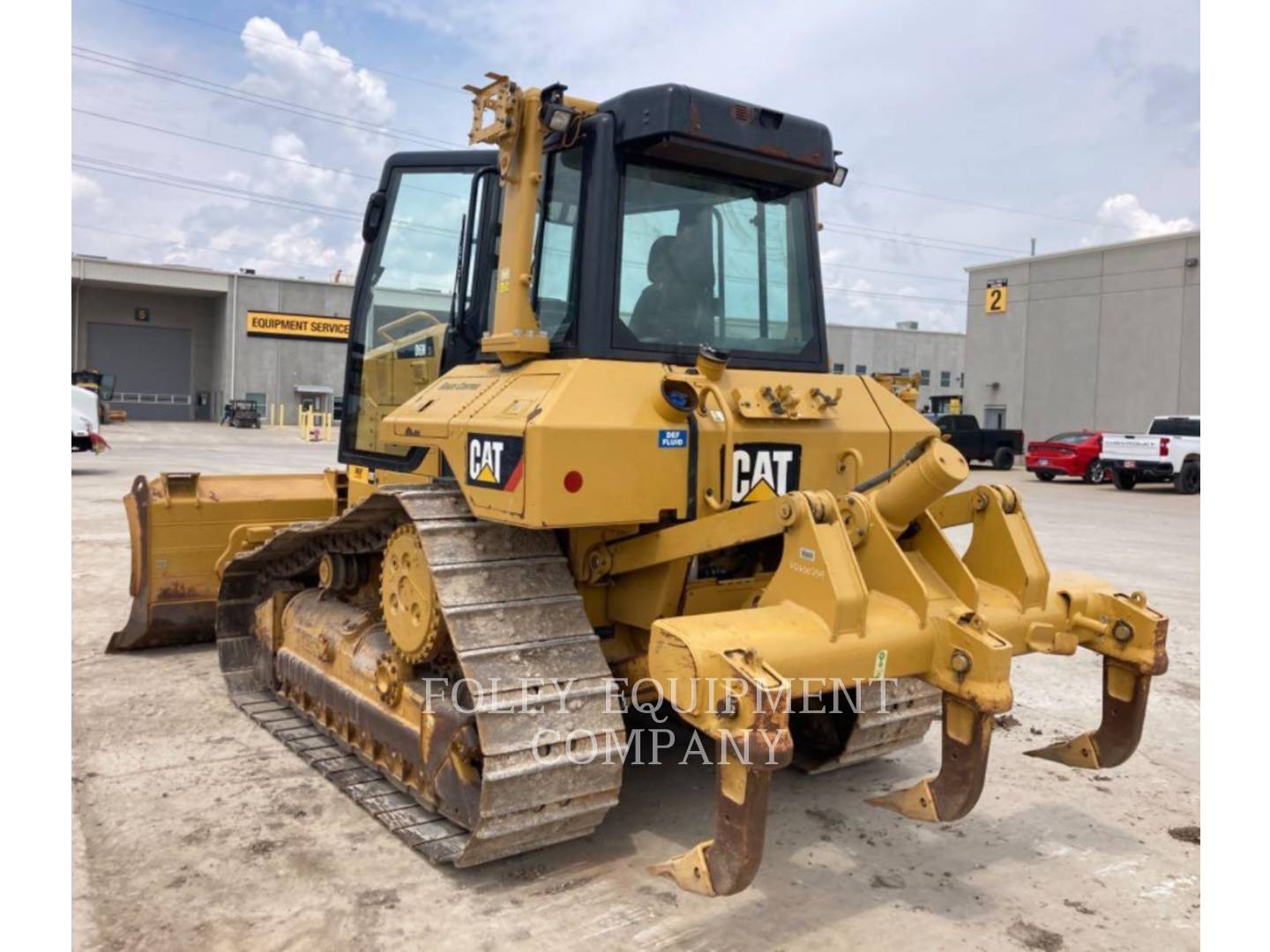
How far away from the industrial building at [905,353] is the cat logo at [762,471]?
1855 inches

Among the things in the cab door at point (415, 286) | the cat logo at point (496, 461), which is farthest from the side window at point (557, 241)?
the cat logo at point (496, 461)

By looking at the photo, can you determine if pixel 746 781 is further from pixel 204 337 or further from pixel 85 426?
pixel 204 337

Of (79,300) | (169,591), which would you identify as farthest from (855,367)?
(169,591)

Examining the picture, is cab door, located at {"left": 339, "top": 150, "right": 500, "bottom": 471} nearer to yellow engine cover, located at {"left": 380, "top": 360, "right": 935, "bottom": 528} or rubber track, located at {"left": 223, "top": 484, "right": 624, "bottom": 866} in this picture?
yellow engine cover, located at {"left": 380, "top": 360, "right": 935, "bottom": 528}

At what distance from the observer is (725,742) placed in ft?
10.0

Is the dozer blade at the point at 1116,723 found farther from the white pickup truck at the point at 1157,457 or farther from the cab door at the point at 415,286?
the white pickup truck at the point at 1157,457

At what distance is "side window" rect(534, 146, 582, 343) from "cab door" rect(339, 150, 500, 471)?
46 cm

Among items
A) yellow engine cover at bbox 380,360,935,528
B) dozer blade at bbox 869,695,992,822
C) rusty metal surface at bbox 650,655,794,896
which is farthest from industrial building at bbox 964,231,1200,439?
rusty metal surface at bbox 650,655,794,896

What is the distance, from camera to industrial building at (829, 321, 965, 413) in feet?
172

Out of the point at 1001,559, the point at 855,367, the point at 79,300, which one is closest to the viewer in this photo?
the point at 1001,559

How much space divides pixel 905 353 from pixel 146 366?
3708cm

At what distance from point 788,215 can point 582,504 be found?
194 cm

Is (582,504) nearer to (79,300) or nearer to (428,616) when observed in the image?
(428,616)

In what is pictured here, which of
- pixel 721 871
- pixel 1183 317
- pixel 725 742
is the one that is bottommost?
pixel 721 871
